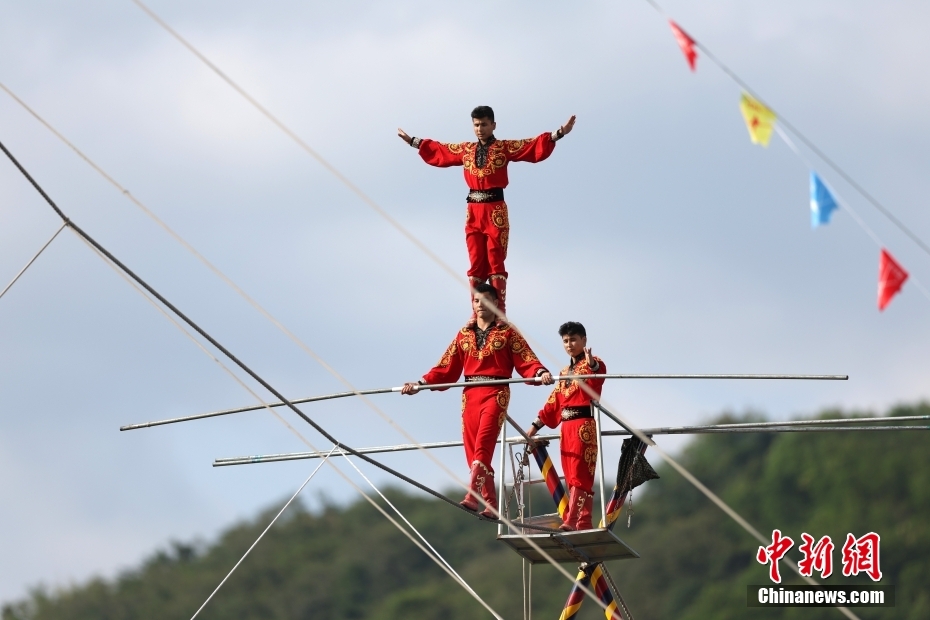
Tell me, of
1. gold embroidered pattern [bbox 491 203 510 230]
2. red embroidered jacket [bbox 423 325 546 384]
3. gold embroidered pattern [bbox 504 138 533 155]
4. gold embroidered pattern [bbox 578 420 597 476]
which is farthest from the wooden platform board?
gold embroidered pattern [bbox 504 138 533 155]

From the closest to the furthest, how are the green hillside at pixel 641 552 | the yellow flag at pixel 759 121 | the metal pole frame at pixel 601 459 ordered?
the yellow flag at pixel 759 121, the metal pole frame at pixel 601 459, the green hillside at pixel 641 552

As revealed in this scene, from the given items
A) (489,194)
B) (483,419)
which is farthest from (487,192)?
(483,419)

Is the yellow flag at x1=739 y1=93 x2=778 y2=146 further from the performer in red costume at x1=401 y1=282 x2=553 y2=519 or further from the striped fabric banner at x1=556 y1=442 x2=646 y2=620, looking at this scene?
the striped fabric banner at x1=556 y1=442 x2=646 y2=620

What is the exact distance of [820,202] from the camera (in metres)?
10.1

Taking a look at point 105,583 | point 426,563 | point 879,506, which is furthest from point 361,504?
point 879,506

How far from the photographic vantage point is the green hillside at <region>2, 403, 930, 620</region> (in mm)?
48594

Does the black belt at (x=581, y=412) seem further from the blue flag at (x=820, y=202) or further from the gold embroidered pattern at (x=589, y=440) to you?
the blue flag at (x=820, y=202)

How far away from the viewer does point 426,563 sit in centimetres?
5466

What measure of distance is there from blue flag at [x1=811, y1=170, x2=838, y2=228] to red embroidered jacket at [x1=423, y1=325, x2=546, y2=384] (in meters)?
2.64

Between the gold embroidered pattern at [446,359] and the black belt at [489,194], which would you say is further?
the black belt at [489,194]

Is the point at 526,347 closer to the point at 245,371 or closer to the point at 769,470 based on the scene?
the point at 245,371

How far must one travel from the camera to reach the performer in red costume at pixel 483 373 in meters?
12.1

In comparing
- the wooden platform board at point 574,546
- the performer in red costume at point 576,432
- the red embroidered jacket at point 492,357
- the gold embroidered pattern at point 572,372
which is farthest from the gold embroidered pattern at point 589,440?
the red embroidered jacket at point 492,357

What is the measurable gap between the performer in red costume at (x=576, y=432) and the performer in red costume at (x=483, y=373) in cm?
32
